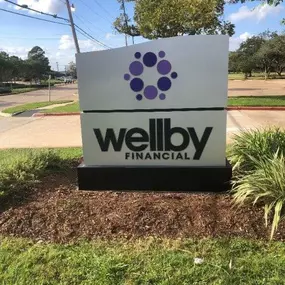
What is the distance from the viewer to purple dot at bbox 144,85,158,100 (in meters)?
4.75

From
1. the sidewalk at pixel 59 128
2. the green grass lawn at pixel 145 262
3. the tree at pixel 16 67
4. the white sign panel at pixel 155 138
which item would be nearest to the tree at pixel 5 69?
the tree at pixel 16 67

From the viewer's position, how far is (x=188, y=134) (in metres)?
4.83

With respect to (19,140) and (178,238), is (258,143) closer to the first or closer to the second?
(178,238)

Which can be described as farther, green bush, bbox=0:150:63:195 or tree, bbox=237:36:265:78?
tree, bbox=237:36:265:78

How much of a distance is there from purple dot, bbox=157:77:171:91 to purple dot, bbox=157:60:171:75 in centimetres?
7

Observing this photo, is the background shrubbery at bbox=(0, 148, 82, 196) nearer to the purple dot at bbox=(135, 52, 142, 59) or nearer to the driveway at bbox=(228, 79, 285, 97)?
the purple dot at bbox=(135, 52, 142, 59)

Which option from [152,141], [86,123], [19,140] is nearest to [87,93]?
[86,123]

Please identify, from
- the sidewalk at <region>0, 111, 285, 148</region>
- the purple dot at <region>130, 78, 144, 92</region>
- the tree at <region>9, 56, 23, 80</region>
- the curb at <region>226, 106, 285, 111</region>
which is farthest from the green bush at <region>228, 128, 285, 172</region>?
the tree at <region>9, 56, 23, 80</region>

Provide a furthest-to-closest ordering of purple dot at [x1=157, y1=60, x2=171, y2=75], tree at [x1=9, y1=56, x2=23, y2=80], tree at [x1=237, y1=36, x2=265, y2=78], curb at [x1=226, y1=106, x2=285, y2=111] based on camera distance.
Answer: tree at [x1=9, y1=56, x2=23, y2=80], tree at [x1=237, y1=36, x2=265, y2=78], curb at [x1=226, y1=106, x2=285, y2=111], purple dot at [x1=157, y1=60, x2=171, y2=75]

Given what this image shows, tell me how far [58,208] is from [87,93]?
A: 1518 mm

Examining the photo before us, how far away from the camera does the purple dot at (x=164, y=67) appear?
464 centimetres

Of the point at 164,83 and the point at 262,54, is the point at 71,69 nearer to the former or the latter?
the point at 262,54

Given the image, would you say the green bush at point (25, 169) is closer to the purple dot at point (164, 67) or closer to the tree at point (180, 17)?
the purple dot at point (164, 67)

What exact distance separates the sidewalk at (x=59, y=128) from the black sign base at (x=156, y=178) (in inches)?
165
